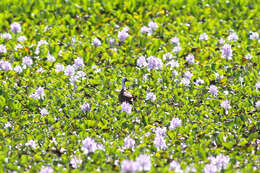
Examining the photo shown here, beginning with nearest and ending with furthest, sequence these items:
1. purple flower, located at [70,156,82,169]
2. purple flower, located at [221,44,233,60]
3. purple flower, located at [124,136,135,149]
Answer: purple flower, located at [70,156,82,169] → purple flower, located at [124,136,135,149] → purple flower, located at [221,44,233,60]

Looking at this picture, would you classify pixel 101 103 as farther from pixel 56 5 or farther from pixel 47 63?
pixel 56 5

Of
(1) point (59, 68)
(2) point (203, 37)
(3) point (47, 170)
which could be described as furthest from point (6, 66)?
(2) point (203, 37)

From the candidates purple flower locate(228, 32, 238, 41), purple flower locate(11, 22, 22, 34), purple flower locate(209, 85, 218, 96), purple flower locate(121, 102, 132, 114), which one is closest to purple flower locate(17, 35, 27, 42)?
purple flower locate(11, 22, 22, 34)

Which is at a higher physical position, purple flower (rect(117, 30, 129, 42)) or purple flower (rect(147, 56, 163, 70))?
purple flower (rect(117, 30, 129, 42))

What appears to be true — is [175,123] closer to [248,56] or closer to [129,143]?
[129,143]

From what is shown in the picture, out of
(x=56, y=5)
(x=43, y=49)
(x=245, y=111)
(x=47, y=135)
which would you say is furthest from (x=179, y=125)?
(x=56, y=5)

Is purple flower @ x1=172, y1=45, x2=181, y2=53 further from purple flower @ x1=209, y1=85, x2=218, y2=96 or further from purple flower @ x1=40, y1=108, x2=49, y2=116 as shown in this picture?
purple flower @ x1=40, y1=108, x2=49, y2=116

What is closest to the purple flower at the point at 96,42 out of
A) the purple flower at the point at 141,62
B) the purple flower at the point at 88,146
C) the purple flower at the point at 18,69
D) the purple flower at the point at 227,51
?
the purple flower at the point at 141,62
